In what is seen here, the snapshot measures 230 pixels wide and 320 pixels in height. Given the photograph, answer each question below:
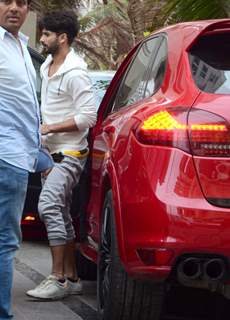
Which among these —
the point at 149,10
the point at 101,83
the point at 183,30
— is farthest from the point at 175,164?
the point at 149,10

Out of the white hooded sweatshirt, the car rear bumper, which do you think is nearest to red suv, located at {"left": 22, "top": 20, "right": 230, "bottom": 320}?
the car rear bumper

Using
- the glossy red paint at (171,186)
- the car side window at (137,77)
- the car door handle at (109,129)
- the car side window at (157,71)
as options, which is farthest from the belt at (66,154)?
the glossy red paint at (171,186)

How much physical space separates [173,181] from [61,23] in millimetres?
2578

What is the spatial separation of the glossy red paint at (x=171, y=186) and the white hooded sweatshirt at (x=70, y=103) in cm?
141

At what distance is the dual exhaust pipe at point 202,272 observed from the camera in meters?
3.98

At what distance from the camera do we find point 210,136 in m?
3.99

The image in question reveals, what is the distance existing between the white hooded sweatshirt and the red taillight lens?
1989mm

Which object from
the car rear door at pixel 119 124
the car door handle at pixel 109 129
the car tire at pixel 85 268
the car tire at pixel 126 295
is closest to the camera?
the car tire at pixel 126 295

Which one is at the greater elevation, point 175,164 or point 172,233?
point 175,164

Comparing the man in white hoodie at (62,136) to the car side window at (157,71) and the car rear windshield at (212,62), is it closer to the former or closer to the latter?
the car side window at (157,71)

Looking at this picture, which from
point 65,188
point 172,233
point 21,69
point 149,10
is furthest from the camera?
point 149,10

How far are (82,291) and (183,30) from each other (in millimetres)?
2408

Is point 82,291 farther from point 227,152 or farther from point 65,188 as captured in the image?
point 227,152

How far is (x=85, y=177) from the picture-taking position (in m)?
6.10
